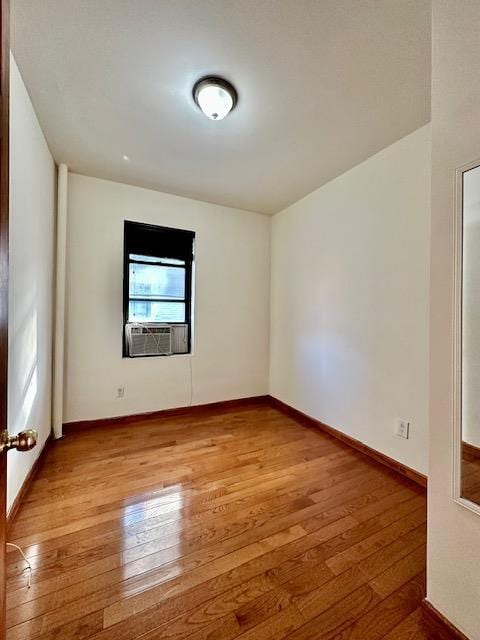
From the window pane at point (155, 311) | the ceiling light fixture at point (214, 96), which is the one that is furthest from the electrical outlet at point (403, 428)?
the ceiling light fixture at point (214, 96)

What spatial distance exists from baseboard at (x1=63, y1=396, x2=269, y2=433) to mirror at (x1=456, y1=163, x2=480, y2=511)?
2709 mm

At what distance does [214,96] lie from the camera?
163cm

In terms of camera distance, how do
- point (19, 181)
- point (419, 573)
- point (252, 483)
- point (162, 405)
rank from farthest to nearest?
point (162, 405), point (252, 483), point (19, 181), point (419, 573)

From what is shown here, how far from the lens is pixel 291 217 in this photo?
337 centimetres

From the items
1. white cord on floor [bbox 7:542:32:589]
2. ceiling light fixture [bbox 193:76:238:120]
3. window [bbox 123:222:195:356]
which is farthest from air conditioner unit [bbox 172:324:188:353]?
ceiling light fixture [bbox 193:76:238:120]

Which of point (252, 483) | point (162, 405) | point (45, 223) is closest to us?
point (252, 483)

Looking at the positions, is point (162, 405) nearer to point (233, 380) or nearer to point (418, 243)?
point (233, 380)

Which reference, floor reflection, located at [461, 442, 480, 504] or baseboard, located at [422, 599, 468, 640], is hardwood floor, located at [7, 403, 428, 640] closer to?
baseboard, located at [422, 599, 468, 640]

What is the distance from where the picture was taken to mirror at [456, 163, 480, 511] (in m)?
0.96

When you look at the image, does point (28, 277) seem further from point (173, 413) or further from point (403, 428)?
point (403, 428)

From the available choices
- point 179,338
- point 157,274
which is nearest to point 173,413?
point 179,338

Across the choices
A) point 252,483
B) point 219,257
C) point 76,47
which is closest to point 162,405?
point 252,483

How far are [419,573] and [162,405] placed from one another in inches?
102

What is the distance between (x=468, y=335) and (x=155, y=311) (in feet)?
9.36
